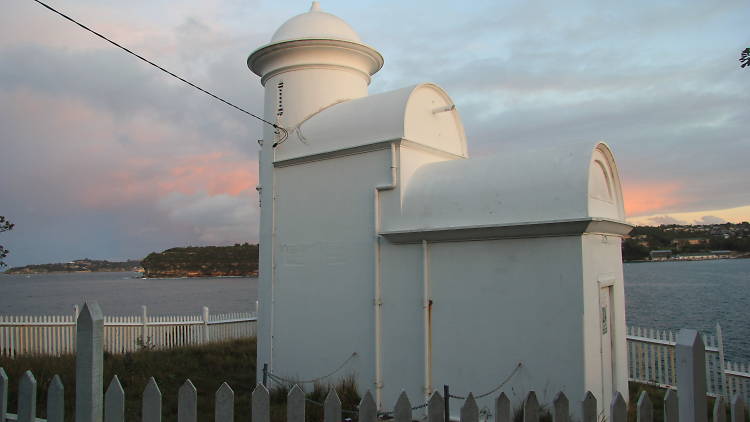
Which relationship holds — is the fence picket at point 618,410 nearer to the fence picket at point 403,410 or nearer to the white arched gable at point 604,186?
the fence picket at point 403,410

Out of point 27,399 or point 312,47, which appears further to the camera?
point 312,47

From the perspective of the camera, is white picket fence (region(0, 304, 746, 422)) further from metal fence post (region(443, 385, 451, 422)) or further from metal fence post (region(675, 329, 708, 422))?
metal fence post (region(443, 385, 451, 422))

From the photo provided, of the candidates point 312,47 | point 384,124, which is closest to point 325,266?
point 384,124

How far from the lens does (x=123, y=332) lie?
653 inches

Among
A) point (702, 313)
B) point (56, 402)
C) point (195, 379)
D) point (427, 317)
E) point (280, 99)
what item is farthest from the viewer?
point (702, 313)

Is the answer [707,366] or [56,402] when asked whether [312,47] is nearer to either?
[56,402]

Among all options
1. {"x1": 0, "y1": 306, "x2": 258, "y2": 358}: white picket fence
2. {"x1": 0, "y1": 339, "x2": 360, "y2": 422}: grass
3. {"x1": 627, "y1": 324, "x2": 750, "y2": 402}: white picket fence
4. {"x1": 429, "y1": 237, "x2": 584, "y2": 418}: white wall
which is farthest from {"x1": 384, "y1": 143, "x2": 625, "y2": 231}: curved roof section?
{"x1": 0, "y1": 306, "x2": 258, "y2": 358}: white picket fence

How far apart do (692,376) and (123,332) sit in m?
16.6

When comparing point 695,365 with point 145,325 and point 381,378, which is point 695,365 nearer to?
point 381,378

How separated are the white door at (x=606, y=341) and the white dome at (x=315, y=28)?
7.13 m

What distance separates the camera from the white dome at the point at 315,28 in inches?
450

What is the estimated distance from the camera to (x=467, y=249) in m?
8.59

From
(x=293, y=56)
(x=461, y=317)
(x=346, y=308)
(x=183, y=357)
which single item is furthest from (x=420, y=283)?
(x=183, y=357)

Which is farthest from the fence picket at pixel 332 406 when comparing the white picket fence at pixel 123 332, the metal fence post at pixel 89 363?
the white picket fence at pixel 123 332
